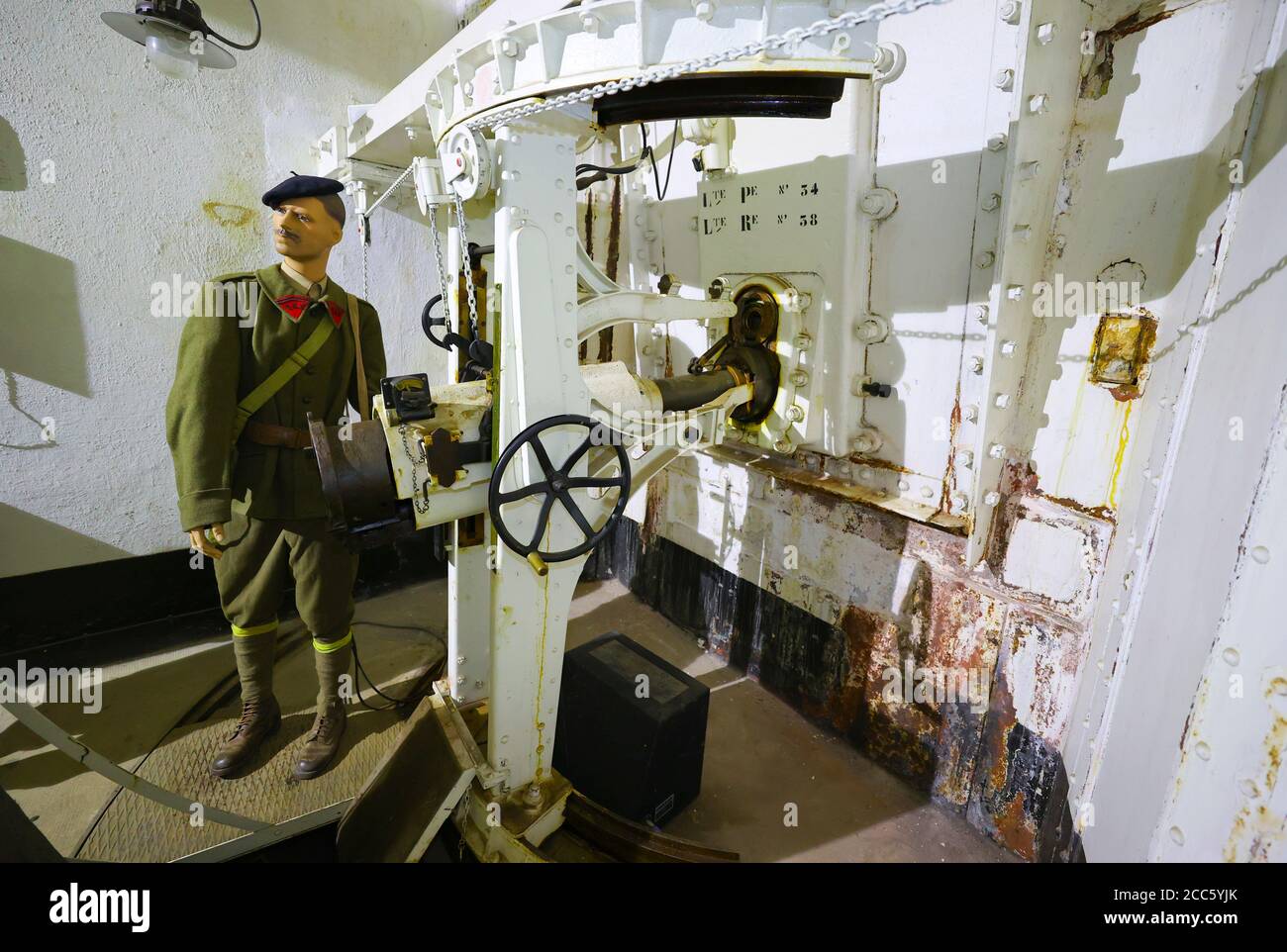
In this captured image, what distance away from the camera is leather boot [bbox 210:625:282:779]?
222 centimetres

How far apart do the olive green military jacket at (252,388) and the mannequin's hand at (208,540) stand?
0.04 m

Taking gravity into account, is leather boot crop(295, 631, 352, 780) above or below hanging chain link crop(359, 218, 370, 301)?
below

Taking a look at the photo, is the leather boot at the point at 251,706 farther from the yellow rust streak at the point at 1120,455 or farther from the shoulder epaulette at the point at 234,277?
the yellow rust streak at the point at 1120,455

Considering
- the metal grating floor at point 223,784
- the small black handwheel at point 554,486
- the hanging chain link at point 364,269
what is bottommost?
the metal grating floor at point 223,784

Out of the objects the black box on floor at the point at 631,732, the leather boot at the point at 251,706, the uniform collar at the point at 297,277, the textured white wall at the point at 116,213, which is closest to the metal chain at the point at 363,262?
the textured white wall at the point at 116,213

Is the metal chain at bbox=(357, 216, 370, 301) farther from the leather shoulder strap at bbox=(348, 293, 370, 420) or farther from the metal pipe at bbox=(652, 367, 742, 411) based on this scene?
the metal pipe at bbox=(652, 367, 742, 411)

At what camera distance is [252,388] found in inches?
80.3

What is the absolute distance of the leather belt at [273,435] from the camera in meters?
2.06

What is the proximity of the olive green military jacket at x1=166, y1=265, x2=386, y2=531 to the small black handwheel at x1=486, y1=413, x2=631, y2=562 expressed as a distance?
93cm

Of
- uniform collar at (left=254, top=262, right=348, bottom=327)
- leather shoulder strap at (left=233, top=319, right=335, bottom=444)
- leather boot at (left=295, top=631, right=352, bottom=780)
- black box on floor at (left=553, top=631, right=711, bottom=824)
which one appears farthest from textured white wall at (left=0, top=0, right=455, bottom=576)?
black box on floor at (left=553, top=631, right=711, bottom=824)

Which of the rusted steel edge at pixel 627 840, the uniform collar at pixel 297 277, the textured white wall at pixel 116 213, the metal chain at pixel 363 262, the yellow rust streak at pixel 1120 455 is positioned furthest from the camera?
the metal chain at pixel 363 262

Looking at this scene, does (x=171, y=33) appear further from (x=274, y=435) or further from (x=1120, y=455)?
(x=1120, y=455)

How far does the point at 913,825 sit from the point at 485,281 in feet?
8.70

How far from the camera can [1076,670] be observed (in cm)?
188
